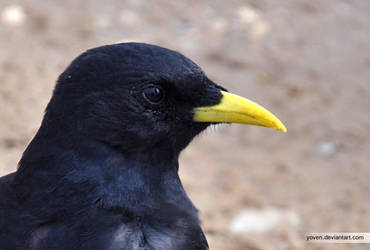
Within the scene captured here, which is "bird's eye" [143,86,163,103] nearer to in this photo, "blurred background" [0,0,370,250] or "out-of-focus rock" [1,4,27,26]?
"blurred background" [0,0,370,250]

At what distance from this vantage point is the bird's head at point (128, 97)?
2832 mm

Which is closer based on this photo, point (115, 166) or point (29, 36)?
point (115, 166)

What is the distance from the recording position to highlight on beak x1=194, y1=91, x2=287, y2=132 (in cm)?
306

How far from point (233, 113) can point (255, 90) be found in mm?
3344

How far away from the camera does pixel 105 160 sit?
283 cm

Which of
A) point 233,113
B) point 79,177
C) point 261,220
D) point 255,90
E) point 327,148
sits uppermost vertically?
point 255,90

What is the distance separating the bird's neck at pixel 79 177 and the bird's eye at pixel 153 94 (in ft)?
0.86

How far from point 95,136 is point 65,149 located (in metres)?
0.14

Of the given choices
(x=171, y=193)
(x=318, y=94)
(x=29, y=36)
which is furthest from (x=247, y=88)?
(x=171, y=193)

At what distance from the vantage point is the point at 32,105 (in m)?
5.99

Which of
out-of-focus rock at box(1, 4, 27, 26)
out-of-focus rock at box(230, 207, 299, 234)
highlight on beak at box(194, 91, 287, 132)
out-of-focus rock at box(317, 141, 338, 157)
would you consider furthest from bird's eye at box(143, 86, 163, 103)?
out-of-focus rock at box(1, 4, 27, 26)

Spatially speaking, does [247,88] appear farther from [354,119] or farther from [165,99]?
[165,99]

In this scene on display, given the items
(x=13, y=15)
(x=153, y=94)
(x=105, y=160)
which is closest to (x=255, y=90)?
(x=13, y=15)

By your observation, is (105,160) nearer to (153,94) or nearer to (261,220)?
(153,94)
